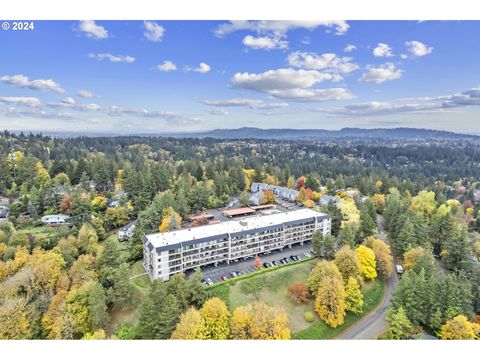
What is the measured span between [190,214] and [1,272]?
17244mm

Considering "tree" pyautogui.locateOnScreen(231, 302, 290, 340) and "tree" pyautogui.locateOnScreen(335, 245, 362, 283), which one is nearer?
"tree" pyautogui.locateOnScreen(231, 302, 290, 340)

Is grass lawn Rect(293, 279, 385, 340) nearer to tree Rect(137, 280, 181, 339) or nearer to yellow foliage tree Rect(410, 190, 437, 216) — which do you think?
tree Rect(137, 280, 181, 339)

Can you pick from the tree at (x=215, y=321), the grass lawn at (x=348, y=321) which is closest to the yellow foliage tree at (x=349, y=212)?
the grass lawn at (x=348, y=321)

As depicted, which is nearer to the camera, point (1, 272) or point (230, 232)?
point (1, 272)

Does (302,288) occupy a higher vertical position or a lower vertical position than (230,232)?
lower

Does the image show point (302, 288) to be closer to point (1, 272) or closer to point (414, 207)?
point (1, 272)

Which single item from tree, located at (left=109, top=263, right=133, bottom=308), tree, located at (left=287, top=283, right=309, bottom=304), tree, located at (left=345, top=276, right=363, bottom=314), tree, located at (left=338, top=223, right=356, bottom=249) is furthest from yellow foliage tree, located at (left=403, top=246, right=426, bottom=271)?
tree, located at (left=109, top=263, right=133, bottom=308)

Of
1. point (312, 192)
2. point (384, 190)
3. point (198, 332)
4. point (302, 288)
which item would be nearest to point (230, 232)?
point (302, 288)

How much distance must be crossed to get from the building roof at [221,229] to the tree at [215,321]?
6788 mm

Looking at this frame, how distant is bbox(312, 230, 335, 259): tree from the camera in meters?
23.0

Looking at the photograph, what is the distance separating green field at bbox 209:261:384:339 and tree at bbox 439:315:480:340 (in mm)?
4647

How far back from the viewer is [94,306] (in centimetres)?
1608

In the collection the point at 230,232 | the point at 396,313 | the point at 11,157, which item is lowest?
the point at 396,313

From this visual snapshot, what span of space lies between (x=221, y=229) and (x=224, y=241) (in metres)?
1.22
